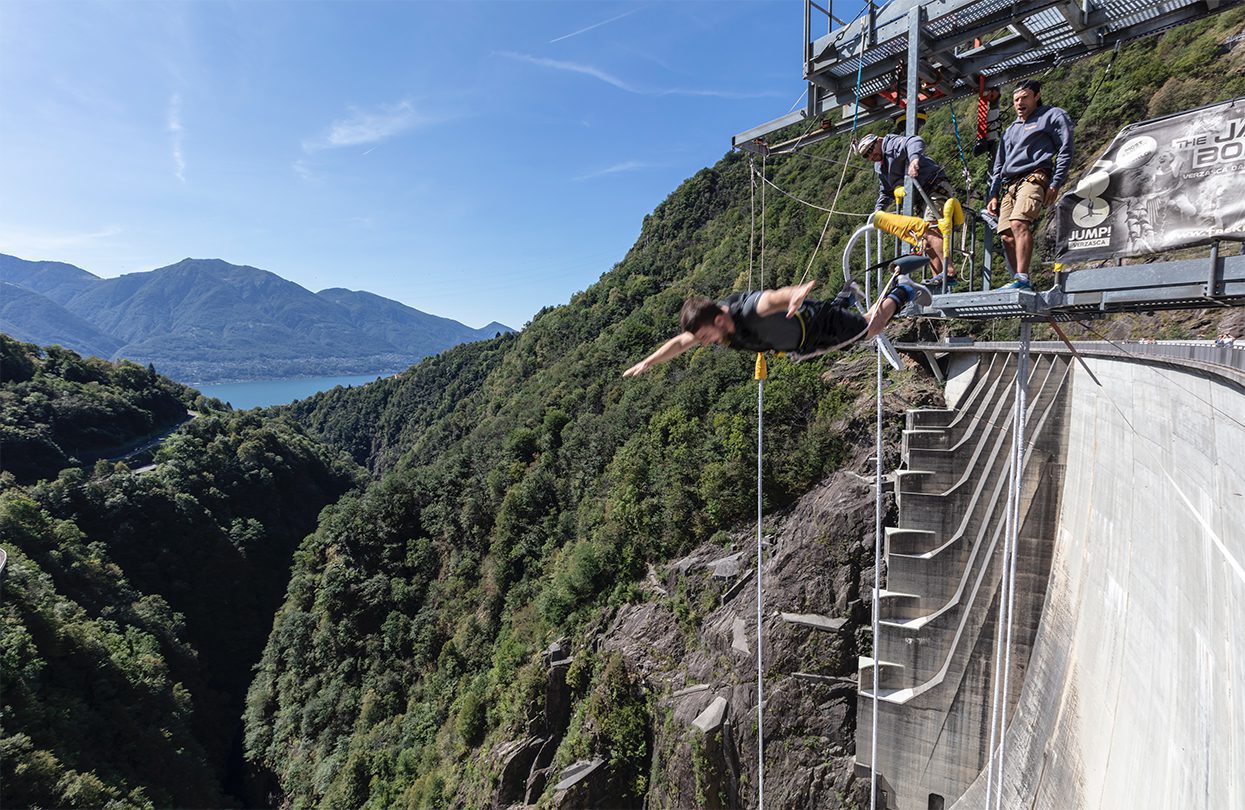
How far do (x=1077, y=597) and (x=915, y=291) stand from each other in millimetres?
7201

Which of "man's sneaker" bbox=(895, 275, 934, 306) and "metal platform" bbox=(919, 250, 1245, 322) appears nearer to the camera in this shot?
"metal platform" bbox=(919, 250, 1245, 322)

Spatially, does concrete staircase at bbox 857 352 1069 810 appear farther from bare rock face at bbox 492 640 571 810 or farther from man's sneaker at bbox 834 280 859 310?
bare rock face at bbox 492 640 571 810

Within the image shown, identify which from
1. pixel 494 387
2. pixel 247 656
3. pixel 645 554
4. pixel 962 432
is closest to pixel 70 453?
pixel 247 656

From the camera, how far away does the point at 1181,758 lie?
544cm

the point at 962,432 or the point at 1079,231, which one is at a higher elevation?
the point at 1079,231

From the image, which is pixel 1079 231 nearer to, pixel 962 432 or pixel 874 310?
pixel 874 310

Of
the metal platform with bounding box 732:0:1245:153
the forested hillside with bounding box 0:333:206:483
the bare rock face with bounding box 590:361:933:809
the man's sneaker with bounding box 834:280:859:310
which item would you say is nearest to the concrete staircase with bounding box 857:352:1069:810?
the bare rock face with bounding box 590:361:933:809

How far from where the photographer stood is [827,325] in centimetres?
507

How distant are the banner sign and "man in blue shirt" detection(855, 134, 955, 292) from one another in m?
1.06

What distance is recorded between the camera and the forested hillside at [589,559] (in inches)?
650

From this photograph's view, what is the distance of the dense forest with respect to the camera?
1655cm

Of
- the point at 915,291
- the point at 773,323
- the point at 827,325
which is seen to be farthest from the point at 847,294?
the point at 773,323

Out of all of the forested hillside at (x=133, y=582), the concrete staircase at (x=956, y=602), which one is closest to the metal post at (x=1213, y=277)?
the concrete staircase at (x=956, y=602)

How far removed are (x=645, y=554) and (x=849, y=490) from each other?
884cm
